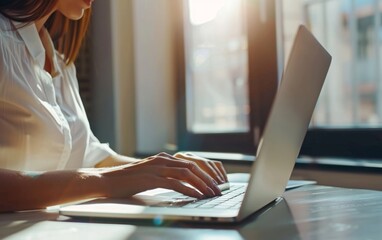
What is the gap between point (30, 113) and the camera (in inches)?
44.4

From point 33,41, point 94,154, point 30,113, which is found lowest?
point 94,154

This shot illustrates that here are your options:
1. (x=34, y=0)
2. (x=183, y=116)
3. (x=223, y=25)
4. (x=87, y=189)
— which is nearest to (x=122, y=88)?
(x=183, y=116)

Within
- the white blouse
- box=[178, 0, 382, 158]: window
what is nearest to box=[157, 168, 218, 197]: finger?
the white blouse

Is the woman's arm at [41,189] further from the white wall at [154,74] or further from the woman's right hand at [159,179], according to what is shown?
the white wall at [154,74]

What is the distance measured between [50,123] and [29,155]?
80 mm

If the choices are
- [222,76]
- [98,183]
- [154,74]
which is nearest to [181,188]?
[98,183]

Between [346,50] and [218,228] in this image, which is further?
[346,50]

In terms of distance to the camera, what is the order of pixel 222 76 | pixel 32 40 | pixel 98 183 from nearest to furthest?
1. pixel 98 183
2. pixel 32 40
3. pixel 222 76

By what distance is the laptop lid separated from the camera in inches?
27.6

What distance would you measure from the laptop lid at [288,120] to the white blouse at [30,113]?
534 mm

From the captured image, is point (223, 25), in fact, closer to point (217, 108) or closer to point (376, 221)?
point (217, 108)

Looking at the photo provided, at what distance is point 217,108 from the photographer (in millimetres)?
2248

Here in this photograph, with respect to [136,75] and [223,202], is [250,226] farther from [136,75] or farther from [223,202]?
[136,75]

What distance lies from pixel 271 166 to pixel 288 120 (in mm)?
68
